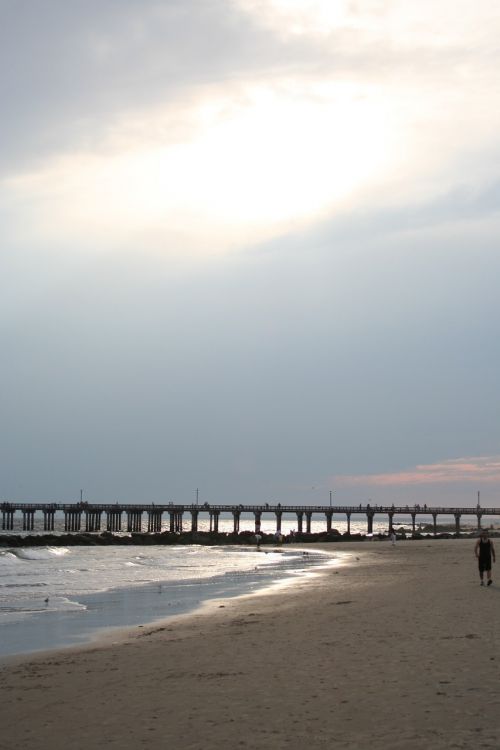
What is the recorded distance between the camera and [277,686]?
981 centimetres

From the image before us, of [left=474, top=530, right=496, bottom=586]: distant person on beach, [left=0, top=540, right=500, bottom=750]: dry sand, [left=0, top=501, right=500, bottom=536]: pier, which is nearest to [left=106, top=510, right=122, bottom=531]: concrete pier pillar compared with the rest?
[left=0, top=501, right=500, bottom=536]: pier

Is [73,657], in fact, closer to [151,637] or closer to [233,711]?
[151,637]

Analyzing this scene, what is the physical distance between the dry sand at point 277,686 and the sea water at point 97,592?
1928 mm

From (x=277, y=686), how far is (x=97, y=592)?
17877 mm

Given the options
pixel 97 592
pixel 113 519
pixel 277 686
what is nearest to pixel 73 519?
pixel 113 519

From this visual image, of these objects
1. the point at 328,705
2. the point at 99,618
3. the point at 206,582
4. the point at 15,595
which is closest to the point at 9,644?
the point at 99,618

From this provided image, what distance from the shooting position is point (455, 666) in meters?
10.2

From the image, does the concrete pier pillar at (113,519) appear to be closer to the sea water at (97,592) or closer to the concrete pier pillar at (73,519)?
the concrete pier pillar at (73,519)

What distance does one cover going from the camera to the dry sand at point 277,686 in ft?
25.6

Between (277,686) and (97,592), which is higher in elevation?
(277,686)

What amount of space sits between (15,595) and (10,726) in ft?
58.5

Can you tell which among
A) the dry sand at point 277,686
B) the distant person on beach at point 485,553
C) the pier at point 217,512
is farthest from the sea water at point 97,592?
the pier at point 217,512

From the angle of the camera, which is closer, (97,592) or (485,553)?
(485,553)

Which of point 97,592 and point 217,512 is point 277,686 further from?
point 217,512
